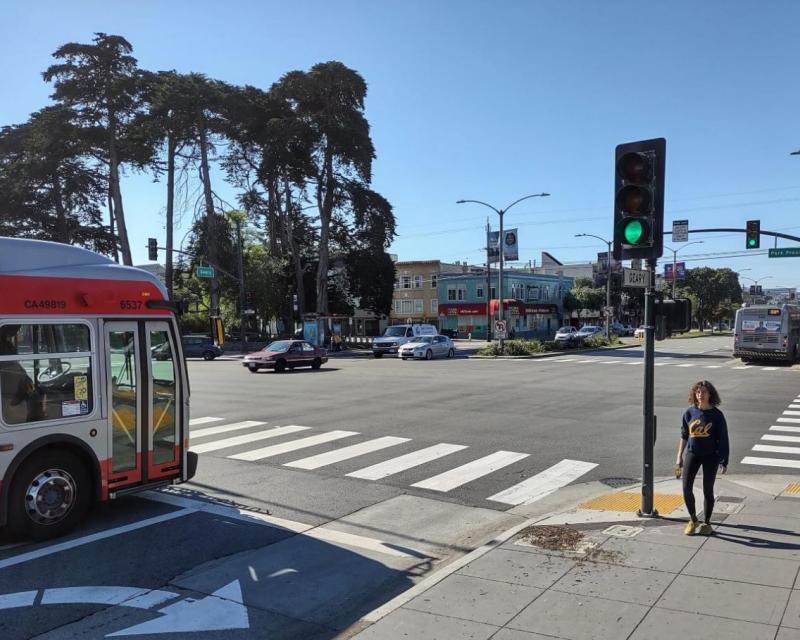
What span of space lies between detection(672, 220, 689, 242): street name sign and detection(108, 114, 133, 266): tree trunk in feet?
139

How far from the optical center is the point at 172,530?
6707mm

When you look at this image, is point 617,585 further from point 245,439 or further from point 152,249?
point 152,249

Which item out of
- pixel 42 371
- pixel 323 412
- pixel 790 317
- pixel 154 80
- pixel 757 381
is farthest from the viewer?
pixel 154 80

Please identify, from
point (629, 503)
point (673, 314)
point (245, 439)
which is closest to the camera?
point (673, 314)

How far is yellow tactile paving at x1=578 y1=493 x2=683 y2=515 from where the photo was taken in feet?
23.8

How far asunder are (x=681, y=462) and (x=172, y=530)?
5.19 metres

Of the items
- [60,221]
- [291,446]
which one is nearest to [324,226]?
[60,221]

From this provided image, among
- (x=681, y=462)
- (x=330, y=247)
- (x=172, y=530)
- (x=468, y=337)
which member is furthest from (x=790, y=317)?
(x=468, y=337)

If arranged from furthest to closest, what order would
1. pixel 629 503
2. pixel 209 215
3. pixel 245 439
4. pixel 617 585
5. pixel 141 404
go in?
pixel 209 215, pixel 245 439, pixel 629 503, pixel 141 404, pixel 617 585

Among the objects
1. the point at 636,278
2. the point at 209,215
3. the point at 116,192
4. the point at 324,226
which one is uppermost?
the point at 116,192

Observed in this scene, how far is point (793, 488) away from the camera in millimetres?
8180

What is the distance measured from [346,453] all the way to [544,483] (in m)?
3.38

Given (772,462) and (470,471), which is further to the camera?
(772,462)

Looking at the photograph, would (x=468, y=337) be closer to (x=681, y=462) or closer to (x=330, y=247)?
(x=330, y=247)
